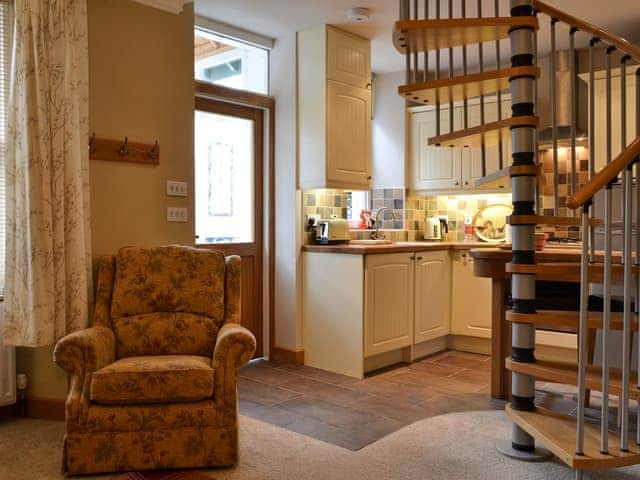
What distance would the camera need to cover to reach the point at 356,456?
2.75 m

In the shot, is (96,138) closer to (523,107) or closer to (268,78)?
(268,78)

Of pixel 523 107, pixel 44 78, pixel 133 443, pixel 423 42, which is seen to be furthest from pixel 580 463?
pixel 44 78

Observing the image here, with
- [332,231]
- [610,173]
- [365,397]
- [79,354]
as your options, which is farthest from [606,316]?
[332,231]

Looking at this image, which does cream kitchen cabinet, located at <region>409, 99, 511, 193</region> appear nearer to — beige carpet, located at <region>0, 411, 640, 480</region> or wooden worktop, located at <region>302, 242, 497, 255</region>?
wooden worktop, located at <region>302, 242, 497, 255</region>

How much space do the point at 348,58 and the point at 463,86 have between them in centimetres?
182

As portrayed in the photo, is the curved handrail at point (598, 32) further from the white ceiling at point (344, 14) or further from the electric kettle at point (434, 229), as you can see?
the electric kettle at point (434, 229)

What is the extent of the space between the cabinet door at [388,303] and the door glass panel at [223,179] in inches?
42.4

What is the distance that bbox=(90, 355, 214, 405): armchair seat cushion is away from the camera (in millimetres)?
2514

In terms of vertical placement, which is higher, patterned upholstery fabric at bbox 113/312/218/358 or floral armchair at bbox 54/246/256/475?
patterned upholstery fabric at bbox 113/312/218/358

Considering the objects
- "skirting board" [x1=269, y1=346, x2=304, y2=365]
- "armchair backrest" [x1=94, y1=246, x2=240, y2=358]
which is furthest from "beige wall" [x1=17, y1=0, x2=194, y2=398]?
"skirting board" [x1=269, y1=346, x2=304, y2=365]

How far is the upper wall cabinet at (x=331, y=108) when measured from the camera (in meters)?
4.39

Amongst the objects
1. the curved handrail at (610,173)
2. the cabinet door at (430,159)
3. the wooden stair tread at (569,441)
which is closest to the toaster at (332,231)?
the cabinet door at (430,159)

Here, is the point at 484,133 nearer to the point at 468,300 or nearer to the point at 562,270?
the point at 562,270

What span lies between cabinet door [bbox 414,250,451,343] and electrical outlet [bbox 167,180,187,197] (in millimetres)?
1933
